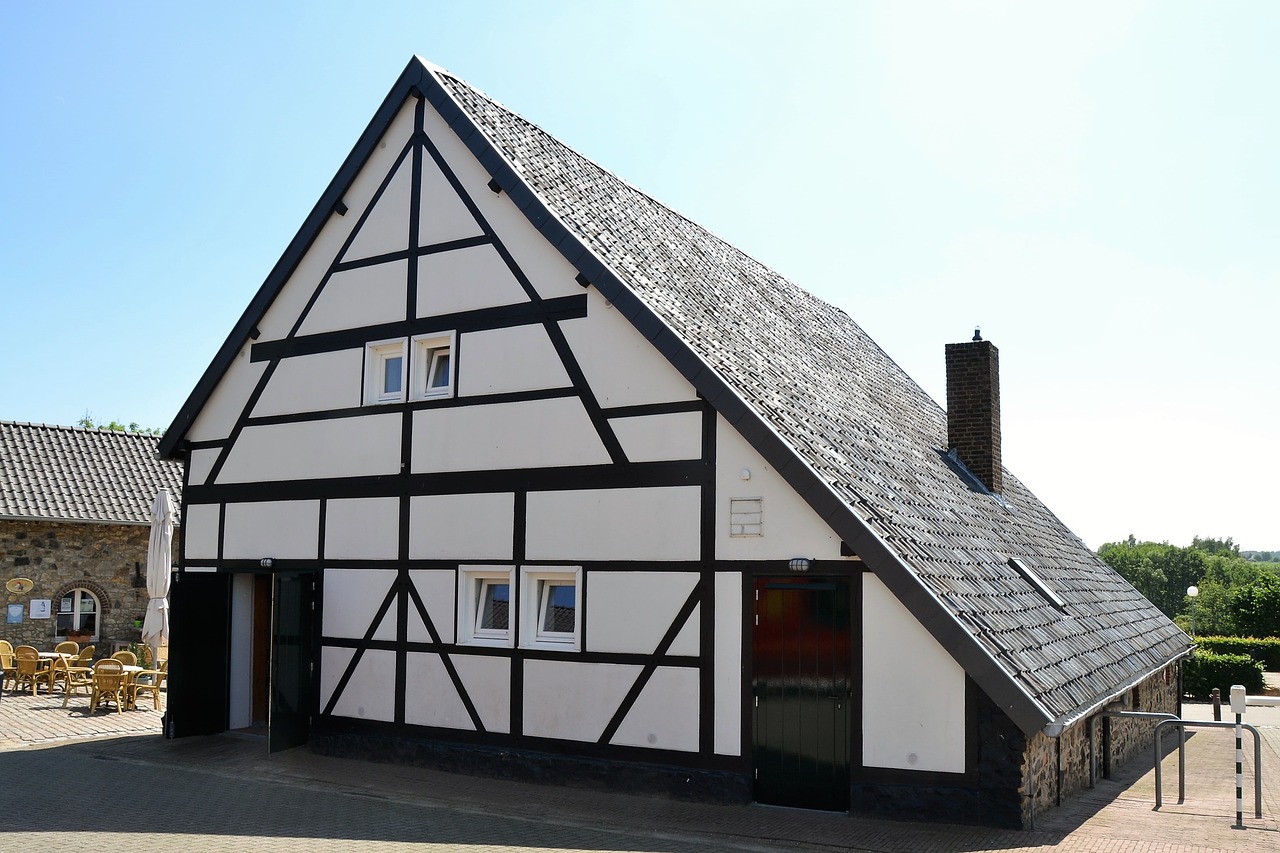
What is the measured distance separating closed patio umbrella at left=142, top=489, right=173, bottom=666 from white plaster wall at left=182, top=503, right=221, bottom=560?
2.92 meters

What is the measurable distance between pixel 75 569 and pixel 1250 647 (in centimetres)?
3126

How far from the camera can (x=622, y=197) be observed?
15211mm

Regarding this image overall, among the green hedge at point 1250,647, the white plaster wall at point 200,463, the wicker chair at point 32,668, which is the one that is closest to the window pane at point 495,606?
the white plaster wall at point 200,463

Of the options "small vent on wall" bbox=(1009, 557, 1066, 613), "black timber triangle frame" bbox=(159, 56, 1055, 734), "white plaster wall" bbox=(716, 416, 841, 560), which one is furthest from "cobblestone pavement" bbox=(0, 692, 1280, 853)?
"white plaster wall" bbox=(716, 416, 841, 560)

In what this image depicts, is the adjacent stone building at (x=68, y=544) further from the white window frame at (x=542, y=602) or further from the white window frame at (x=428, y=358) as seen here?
the white window frame at (x=542, y=602)

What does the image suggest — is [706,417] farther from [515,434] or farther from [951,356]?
[951,356]

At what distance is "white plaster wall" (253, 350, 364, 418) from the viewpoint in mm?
13656

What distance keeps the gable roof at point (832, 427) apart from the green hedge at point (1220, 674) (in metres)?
10.9

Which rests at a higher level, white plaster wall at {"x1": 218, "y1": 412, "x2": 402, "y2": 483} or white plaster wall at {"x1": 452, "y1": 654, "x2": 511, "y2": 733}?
white plaster wall at {"x1": 218, "y1": 412, "x2": 402, "y2": 483}

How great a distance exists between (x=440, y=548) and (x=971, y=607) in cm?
584

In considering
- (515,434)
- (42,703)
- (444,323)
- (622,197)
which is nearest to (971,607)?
(515,434)

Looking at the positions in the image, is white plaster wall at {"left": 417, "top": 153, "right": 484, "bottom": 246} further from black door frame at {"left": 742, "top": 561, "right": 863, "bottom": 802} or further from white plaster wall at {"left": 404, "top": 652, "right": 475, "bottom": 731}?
black door frame at {"left": 742, "top": 561, "right": 863, "bottom": 802}

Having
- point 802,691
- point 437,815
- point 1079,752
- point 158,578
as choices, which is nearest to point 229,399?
point 158,578

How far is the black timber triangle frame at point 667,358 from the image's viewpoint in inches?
349
